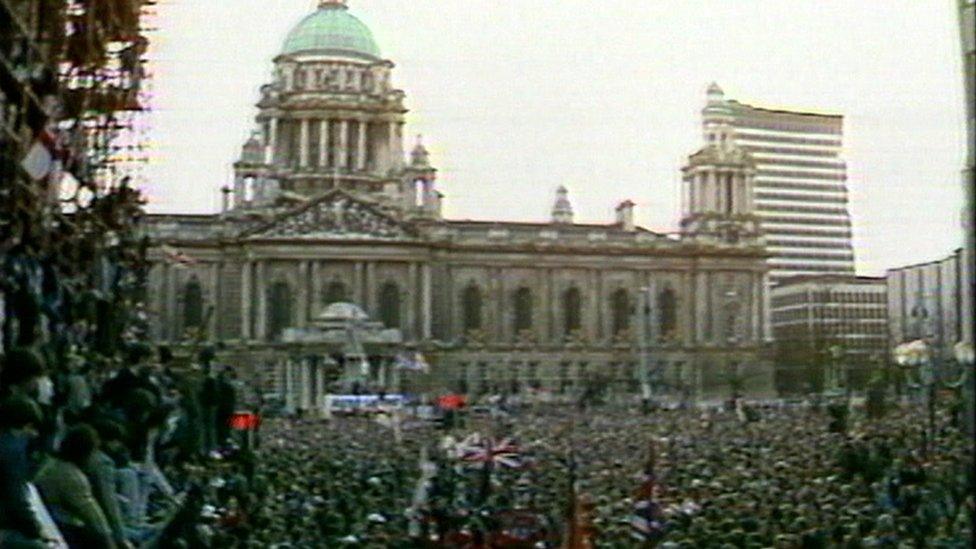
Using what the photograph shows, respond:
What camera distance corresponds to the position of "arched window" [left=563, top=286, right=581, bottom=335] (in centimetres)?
8881

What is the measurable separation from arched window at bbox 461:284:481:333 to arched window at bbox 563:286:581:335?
533cm

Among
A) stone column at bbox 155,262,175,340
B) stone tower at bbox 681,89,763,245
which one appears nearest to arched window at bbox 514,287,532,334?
stone tower at bbox 681,89,763,245

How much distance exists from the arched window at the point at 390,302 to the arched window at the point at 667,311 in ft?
53.8

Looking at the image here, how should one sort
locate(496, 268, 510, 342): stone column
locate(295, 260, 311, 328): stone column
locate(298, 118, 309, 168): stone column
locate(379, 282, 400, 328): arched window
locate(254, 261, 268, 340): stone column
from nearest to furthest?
locate(295, 260, 311, 328): stone column, locate(254, 261, 268, 340): stone column, locate(379, 282, 400, 328): arched window, locate(496, 268, 510, 342): stone column, locate(298, 118, 309, 168): stone column

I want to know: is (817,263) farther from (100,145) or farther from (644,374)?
(100,145)

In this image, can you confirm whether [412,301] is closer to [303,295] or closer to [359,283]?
[359,283]

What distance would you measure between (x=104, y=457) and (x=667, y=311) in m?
82.5

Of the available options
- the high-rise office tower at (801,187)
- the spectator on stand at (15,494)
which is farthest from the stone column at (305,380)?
the high-rise office tower at (801,187)

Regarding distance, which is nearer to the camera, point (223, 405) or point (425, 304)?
point (223, 405)

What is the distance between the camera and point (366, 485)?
21453 millimetres

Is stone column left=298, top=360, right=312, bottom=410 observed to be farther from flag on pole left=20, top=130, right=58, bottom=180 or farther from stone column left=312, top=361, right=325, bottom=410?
flag on pole left=20, top=130, right=58, bottom=180

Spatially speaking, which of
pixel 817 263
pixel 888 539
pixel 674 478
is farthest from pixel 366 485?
pixel 817 263

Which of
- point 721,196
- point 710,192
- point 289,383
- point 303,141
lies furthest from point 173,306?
point 721,196

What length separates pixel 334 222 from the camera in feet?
272
